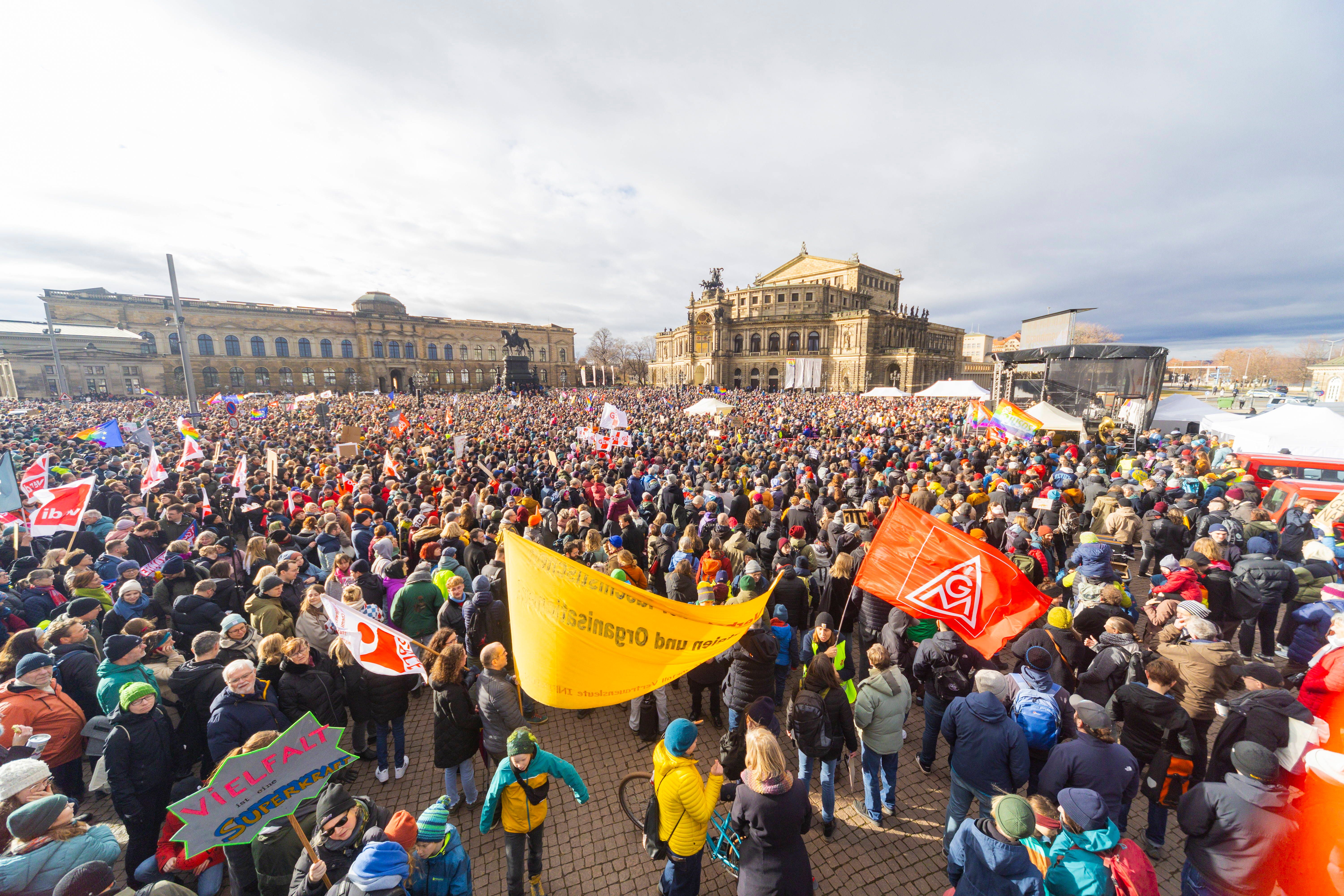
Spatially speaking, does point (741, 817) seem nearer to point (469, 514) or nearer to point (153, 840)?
point (153, 840)

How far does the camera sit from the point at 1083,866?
8.14 ft

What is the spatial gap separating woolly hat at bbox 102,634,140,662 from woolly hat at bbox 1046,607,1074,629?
7.56m

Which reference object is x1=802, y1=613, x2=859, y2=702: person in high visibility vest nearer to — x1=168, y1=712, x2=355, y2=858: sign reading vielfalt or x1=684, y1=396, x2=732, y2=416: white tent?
x1=168, y1=712, x2=355, y2=858: sign reading vielfalt

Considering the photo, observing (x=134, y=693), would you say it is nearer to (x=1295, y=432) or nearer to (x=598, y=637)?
(x=598, y=637)

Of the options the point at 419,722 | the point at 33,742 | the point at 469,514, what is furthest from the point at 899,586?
the point at 33,742

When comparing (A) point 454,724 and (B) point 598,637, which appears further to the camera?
(A) point 454,724

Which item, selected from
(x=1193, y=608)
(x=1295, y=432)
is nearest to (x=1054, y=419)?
(x=1295, y=432)

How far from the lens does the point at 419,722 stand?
18.3ft

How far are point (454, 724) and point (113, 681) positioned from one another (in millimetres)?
2438

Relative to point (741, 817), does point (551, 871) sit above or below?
below

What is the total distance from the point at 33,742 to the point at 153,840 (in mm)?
1070

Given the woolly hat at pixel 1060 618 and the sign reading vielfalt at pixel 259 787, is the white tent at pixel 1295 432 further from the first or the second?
the sign reading vielfalt at pixel 259 787

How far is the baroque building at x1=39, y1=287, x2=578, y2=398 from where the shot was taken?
5503 centimetres

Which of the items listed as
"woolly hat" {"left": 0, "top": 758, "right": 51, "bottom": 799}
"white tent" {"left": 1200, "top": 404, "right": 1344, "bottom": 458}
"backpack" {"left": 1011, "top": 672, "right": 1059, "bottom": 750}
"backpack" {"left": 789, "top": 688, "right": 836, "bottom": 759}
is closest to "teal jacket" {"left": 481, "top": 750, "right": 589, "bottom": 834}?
"backpack" {"left": 789, "top": 688, "right": 836, "bottom": 759}
